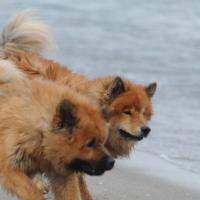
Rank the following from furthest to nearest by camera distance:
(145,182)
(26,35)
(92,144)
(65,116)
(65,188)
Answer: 1. (26,35)
2. (145,182)
3. (65,188)
4. (92,144)
5. (65,116)

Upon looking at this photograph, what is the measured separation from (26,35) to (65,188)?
8.33 feet

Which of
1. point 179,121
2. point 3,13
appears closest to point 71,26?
point 3,13

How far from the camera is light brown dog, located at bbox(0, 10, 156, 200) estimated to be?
6.73m

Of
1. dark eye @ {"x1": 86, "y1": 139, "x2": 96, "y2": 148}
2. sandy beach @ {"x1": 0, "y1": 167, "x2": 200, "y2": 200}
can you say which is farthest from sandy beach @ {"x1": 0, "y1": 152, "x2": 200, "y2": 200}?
dark eye @ {"x1": 86, "y1": 139, "x2": 96, "y2": 148}

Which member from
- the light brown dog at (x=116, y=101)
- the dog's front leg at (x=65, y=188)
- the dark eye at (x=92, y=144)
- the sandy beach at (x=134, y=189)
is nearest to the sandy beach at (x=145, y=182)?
the sandy beach at (x=134, y=189)

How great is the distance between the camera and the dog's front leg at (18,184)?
17.7 feet

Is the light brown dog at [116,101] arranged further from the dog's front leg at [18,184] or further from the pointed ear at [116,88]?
the dog's front leg at [18,184]

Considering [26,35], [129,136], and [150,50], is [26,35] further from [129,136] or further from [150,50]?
[150,50]

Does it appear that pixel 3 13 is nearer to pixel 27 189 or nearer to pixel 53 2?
pixel 53 2

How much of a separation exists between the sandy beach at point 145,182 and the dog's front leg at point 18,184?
0.86 metres

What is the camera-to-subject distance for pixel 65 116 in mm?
5184

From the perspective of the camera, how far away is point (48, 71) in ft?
23.2

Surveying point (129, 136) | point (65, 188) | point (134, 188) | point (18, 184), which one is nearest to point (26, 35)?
point (129, 136)

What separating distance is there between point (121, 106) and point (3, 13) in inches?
358
